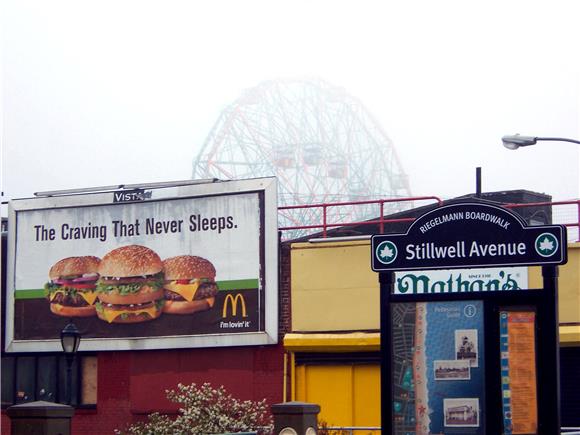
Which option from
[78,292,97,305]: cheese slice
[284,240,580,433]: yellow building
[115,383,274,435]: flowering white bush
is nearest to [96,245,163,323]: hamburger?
[78,292,97,305]: cheese slice

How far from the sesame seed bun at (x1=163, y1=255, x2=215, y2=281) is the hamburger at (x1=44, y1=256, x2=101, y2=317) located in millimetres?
2059

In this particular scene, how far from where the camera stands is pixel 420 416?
48.5 ft

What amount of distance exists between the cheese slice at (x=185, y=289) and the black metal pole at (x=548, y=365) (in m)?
15.0

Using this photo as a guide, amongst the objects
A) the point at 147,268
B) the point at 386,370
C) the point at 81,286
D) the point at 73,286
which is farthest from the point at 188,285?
the point at 386,370

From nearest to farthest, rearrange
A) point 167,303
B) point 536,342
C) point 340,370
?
point 536,342
point 340,370
point 167,303

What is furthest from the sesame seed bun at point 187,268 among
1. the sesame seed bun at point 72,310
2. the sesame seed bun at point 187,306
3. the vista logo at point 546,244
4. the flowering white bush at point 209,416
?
the vista logo at point 546,244

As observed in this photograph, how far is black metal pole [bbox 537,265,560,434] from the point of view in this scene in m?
13.9

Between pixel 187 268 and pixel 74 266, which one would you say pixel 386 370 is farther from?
pixel 74 266

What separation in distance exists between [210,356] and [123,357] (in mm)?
2433

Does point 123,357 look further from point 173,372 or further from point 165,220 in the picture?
point 165,220

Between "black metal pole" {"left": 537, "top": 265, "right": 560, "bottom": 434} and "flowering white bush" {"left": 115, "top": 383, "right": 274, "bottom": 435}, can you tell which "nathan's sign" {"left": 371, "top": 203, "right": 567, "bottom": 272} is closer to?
"black metal pole" {"left": 537, "top": 265, "right": 560, "bottom": 434}

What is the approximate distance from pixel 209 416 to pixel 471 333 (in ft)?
41.7

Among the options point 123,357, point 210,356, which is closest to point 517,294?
point 210,356

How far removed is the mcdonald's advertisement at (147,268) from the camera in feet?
90.5
